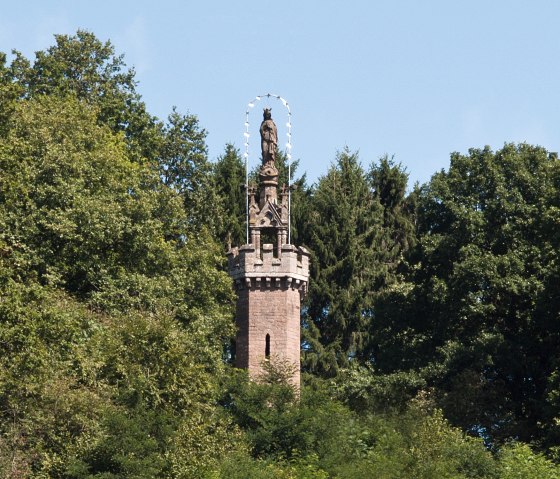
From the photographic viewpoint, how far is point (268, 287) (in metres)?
68.6

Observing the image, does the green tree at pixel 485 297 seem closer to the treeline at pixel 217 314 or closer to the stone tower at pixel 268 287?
the treeline at pixel 217 314

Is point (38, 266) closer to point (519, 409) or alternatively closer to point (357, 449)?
point (357, 449)

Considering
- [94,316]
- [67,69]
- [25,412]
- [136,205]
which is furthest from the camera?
[67,69]

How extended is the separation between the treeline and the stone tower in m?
0.95

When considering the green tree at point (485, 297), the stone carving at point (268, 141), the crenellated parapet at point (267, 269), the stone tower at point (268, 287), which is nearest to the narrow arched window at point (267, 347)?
the stone tower at point (268, 287)

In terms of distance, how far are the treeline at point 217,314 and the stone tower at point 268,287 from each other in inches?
37.5

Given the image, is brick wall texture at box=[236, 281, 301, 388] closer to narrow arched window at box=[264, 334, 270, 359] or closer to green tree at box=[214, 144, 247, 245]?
narrow arched window at box=[264, 334, 270, 359]

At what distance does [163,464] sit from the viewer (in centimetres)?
5316

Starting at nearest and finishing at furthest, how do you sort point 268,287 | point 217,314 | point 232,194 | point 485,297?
point 217,314
point 268,287
point 485,297
point 232,194

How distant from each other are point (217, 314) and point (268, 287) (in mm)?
2714

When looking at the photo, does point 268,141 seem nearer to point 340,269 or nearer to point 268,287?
point 268,287

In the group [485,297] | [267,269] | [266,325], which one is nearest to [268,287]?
[267,269]

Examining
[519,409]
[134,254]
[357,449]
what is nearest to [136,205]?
[134,254]

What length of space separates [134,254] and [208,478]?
1359 centimetres
